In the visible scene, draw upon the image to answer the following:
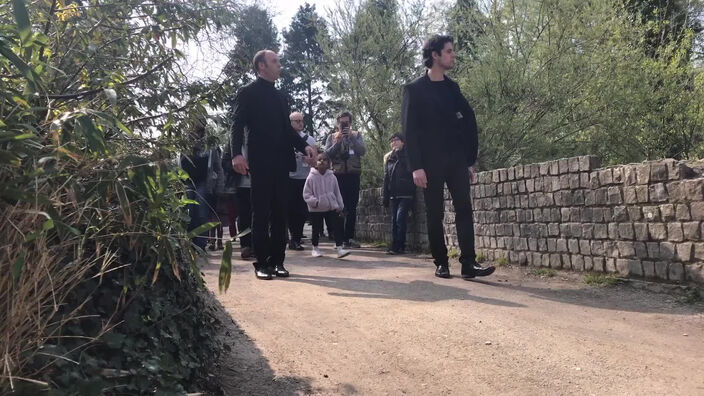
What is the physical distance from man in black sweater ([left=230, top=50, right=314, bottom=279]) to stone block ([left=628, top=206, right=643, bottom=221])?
10.2ft

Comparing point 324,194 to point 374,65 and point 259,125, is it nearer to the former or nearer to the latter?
point 259,125

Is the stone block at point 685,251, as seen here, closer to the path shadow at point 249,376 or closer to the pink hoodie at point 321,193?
the path shadow at point 249,376

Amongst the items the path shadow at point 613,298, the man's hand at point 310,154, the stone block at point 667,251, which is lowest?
the path shadow at point 613,298

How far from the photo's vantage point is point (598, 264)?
17.2 feet

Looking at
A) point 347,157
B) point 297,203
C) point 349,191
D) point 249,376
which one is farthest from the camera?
point 349,191

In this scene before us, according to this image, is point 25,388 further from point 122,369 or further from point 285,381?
point 285,381

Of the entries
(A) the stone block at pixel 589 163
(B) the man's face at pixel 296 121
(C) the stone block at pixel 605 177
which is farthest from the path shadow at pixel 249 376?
(B) the man's face at pixel 296 121

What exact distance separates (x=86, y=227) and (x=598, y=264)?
4.64m

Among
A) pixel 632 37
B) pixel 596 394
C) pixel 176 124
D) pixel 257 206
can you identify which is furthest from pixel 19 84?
pixel 632 37

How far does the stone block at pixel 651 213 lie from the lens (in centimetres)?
466

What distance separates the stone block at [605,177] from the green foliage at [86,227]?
3981 millimetres

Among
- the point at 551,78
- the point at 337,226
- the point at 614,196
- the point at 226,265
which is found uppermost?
the point at 551,78

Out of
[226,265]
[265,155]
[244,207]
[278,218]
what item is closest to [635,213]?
[278,218]

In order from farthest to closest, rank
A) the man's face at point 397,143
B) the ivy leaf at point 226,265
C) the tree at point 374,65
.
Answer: the tree at point 374,65 < the man's face at point 397,143 < the ivy leaf at point 226,265
